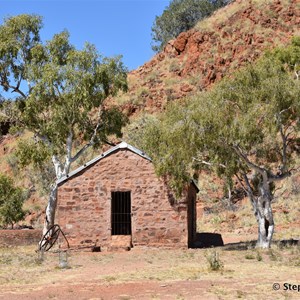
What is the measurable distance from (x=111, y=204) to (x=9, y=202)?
14.4m

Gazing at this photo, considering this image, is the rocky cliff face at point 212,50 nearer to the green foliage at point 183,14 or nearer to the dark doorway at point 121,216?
the green foliage at point 183,14

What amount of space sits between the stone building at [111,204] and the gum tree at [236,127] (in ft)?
3.33

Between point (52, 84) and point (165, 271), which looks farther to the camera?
point (52, 84)

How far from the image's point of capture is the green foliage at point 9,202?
34.3 m

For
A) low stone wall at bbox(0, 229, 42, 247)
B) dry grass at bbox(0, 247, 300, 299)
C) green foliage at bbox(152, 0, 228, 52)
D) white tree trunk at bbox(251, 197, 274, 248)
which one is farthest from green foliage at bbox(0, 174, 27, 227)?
green foliage at bbox(152, 0, 228, 52)

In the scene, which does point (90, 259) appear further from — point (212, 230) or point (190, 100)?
point (212, 230)

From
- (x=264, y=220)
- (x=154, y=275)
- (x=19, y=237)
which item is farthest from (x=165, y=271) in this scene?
(x=19, y=237)

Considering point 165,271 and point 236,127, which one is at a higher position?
point 236,127

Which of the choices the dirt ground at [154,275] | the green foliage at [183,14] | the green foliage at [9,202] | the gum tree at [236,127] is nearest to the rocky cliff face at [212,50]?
the green foliage at [183,14]

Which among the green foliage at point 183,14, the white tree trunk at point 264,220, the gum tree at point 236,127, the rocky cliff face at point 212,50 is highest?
the green foliage at point 183,14

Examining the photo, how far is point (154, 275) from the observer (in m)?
14.0

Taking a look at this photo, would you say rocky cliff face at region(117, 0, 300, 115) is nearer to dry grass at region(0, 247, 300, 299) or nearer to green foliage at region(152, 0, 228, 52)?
green foliage at region(152, 0, 228, 52)

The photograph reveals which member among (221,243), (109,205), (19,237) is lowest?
(221,243)

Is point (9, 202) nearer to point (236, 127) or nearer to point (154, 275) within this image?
point (236, 127)
